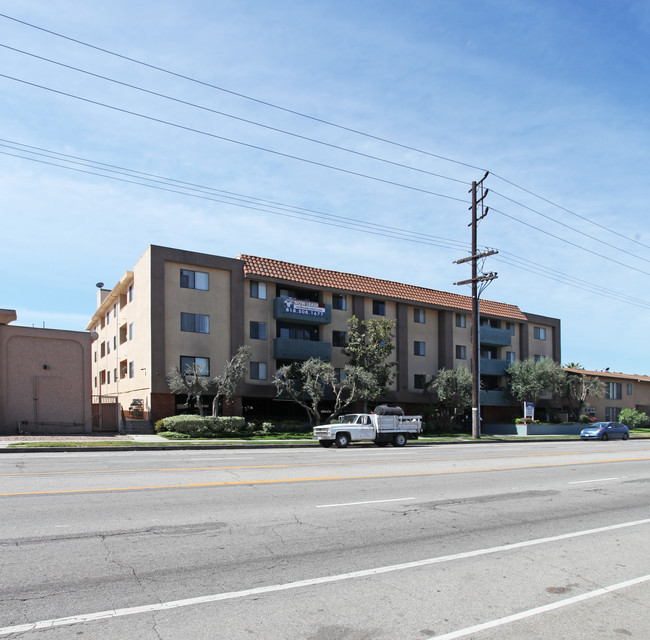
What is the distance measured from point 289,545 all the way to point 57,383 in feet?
88.2

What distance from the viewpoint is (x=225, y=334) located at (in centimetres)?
3784

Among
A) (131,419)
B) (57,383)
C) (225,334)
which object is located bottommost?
(131,419)

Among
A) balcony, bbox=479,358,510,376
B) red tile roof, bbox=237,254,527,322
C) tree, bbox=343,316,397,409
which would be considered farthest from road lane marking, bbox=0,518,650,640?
balcony, bbox=479,358,510,376

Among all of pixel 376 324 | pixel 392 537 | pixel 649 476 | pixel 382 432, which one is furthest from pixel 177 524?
pixel 376 324

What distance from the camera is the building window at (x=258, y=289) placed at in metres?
39.5

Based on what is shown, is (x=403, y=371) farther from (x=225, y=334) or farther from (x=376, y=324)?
(x=225, y=334)

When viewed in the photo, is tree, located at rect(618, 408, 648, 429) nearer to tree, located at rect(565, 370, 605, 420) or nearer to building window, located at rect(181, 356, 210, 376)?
tree, located at rect(565, 370, 605, 420)

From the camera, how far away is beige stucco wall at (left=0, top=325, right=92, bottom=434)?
98.2ft

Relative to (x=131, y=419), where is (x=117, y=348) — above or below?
above

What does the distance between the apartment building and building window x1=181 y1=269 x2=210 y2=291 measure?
0.20 ft

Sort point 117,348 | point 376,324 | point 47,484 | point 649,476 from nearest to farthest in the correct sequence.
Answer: point 47,484 < point 649,476 < point 376,324 < point 117,348

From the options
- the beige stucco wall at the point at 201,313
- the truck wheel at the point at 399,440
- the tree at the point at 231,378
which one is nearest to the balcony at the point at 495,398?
the truck wheel at the point at 399,440

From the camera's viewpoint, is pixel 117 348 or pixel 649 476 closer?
pixel 649 476

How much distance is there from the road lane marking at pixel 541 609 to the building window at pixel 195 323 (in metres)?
32.0
